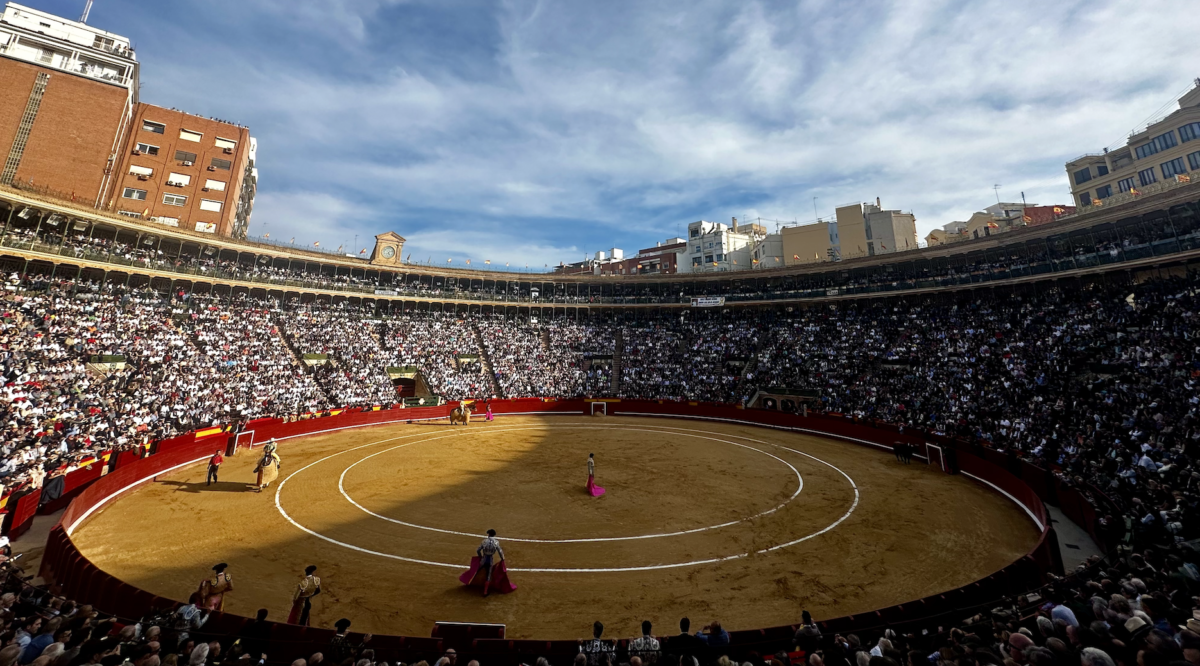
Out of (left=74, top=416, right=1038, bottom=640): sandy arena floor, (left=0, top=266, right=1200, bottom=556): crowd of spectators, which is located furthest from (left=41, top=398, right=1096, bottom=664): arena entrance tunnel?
(left=0, top=266, right=1200, bottom=556): crowd of spectators

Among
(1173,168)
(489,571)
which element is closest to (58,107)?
(489,571)

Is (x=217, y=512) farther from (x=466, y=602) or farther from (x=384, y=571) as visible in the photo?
(x=466, y=602)

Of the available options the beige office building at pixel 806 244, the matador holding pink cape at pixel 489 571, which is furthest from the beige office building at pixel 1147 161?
the matador holding pink cape at pixel 489 571

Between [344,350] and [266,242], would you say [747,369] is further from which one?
[266,242]

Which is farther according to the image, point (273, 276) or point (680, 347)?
point (680, 347)

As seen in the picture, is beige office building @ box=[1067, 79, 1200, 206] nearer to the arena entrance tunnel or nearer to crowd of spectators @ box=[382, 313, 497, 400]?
the arena entrance tunnel

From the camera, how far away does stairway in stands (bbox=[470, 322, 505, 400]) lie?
1708 inches

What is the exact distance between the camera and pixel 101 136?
4209 centimetres

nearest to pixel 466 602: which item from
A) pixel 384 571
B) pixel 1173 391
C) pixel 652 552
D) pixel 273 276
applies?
pixel 384 571

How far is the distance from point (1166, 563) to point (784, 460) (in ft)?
50.9

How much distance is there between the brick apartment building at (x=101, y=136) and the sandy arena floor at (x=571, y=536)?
129 ft

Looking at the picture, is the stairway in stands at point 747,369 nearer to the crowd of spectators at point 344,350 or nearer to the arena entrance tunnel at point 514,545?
the arena entrance tunnel at point 514,545

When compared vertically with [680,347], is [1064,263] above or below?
above

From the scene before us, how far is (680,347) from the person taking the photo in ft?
161
